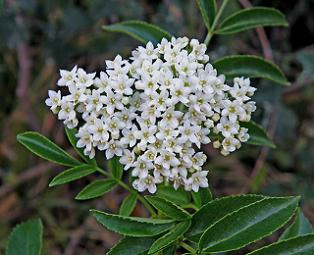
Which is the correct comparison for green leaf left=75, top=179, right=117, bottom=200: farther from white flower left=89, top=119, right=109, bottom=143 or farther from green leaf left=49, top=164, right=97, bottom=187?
white flower left=89, top=119, right=109, bottom=143

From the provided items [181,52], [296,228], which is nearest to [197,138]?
[181,52]

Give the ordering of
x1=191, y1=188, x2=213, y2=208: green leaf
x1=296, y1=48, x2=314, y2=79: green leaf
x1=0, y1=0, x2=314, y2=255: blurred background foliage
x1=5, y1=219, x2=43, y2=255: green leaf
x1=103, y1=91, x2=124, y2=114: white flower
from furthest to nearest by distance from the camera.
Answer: x1=0, y1=0, x2=314, y2=255: blurred background foliage → x1=296, y1=48, x2=314, y2=79: green leaf → x1=5, y1=219, x2=43, y2=255: green leaf → x1=191, y1=188, x2=213, y2=208: green leaf → x1=103, y1=91, x2=124, y2=114: white flower

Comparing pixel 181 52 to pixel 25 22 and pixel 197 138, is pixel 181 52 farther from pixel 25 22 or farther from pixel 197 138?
pixel 25 22

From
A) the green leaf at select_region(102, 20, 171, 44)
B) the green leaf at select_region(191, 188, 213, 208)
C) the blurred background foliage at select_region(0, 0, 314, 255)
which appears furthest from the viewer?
the blurred background foliage at select_region(0, 0, 314, 255)

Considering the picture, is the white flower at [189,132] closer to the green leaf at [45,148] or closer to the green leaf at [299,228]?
the green leaf at [45,148]

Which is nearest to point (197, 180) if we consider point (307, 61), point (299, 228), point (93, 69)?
point (299, 228)

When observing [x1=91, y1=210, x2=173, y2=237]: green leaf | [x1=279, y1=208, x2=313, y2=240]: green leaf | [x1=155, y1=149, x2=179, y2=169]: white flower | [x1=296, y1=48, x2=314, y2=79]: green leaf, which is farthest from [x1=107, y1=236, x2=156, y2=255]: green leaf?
[x1=296, y1=48, x2=314, y2=79]: green leaf

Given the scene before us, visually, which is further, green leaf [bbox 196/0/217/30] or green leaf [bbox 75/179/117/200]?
green leaf [bbox 196/0/217/30]

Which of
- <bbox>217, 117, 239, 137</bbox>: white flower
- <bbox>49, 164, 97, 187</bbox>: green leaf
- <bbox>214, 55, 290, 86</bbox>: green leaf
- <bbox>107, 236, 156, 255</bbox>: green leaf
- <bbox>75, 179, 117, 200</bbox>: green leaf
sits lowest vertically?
<bbox>107, 236, 156, 255</bbox>: green leaf
